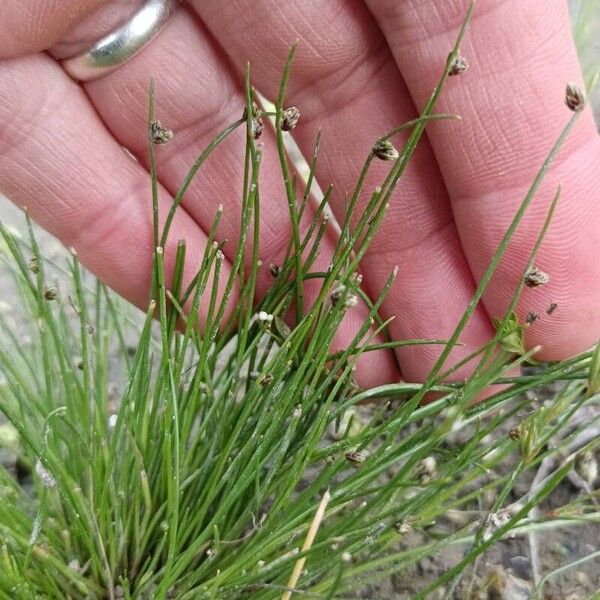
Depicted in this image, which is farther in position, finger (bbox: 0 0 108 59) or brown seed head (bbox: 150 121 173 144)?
finger (bbox: 0 0 108 59)

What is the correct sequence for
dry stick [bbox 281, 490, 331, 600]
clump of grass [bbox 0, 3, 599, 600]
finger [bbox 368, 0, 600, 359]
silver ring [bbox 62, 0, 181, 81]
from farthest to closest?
silver ring [bbox 62, 0, 181, 81], finger [bbox 368, 0, 600, 359], clump of grass [bbox 0, 3, 599, 600], dry stick [bbox 281, 490, 331, 600]

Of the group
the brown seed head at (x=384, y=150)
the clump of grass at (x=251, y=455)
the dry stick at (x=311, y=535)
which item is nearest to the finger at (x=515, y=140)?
the clump of grass at (x=251, y=455)

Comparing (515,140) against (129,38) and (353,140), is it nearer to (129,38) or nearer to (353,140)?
(353,140)

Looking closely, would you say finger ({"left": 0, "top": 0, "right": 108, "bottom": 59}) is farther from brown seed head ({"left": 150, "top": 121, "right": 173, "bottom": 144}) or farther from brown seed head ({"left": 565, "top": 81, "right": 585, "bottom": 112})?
brown seed head ({"left": 565, "top": 81, "right": 585, "bottom": 112})

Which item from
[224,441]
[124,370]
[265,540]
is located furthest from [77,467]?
[124,370]

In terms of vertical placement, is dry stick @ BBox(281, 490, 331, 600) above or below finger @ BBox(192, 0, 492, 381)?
below

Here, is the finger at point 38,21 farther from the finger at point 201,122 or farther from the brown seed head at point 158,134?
the brown seed head at point 158,134

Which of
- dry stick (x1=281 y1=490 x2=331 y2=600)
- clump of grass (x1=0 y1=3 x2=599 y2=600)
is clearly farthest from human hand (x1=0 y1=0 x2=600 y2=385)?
dry stick (x1=281 y1=490 x2=331 y2=600)
